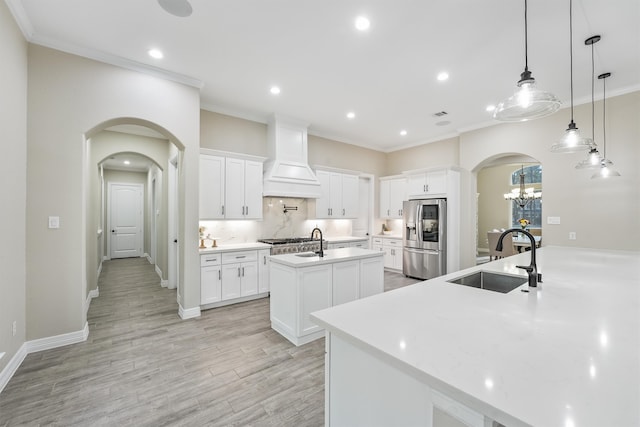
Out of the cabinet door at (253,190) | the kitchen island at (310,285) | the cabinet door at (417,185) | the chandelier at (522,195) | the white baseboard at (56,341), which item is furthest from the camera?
the chandelier at (522,195)

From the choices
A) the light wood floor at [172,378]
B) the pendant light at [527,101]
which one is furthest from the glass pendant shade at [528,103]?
the light wood floor at [172,378]

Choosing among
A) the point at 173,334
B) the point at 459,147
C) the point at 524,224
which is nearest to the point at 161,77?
the point at 173,334

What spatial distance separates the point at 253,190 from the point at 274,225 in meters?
0.98

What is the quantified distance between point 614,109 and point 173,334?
672 cm

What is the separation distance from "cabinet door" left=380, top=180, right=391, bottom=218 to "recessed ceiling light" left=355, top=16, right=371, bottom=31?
15.1 ft

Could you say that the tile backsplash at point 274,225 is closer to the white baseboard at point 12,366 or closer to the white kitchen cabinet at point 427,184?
the white kitchen cabinet at point 427,184

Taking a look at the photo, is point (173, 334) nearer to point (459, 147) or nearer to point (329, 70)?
point (329, 70)

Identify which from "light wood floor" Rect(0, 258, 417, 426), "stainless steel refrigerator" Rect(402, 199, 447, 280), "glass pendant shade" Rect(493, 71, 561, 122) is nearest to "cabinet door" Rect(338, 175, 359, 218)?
"stainless steel refrigerator" Rect(402, 199, 447, 280)

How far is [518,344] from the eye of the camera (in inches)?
40.9

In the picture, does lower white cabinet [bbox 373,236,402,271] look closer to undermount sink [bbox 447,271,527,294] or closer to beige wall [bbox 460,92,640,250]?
beige wall [bbox 460,92,640,250]

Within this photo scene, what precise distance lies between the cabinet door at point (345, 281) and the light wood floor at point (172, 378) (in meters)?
0.59

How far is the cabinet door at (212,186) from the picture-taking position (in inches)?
166

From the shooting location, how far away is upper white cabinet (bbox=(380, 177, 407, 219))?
663cm

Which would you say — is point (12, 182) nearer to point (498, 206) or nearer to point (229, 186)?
point (229, 186)
